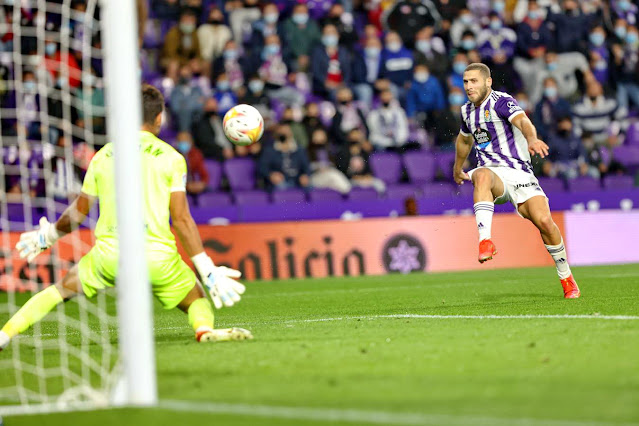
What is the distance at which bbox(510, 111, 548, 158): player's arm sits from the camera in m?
8.77

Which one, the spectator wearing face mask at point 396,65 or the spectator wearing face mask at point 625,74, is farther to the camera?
the spectator wearing face mask at point 625,74

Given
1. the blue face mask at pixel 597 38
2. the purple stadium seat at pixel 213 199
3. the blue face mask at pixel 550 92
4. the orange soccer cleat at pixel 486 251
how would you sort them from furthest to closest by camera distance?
1. the blue face mask at pixel 597 38
2. the blue face mask at pixel 550 92
3. the purple stadium seat at pixel 213 199
4. the orange soccer cleat at pixel 486 251

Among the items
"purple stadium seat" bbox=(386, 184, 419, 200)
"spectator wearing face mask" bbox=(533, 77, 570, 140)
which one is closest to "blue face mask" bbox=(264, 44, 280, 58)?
"purple stadium seat" bbox=(386, 184, 419, 200)

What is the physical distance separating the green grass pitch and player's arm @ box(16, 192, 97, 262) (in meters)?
0.74

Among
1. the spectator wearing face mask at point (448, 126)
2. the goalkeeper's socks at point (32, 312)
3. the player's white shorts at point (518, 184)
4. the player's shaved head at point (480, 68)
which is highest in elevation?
the spectator wearing face mask at point (448, 126)

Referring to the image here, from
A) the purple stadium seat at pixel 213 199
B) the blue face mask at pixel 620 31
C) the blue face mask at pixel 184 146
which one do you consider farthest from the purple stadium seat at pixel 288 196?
the blue face mask at pixel 620 31

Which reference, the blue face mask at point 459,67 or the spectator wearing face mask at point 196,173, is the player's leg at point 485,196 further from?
the blue face mask at point 459,67

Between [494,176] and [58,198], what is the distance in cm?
654

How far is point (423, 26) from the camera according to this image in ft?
65.9

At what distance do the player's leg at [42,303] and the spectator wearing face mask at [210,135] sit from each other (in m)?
10.6

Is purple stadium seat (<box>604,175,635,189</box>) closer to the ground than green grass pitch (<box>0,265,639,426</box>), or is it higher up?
higher up

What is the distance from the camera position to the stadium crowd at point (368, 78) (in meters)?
17.7

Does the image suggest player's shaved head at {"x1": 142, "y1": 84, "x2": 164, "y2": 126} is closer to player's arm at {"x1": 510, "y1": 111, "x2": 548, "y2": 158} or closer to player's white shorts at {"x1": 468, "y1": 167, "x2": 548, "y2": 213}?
player's arm at {"x1": 510, "y1": 111, "x2": 548, "y2": 158}

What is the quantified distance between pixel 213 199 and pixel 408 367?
37.7 feet
